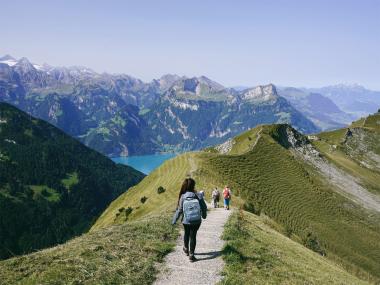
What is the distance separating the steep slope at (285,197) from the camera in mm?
73812

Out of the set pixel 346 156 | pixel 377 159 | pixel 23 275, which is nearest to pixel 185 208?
pixel 23 275

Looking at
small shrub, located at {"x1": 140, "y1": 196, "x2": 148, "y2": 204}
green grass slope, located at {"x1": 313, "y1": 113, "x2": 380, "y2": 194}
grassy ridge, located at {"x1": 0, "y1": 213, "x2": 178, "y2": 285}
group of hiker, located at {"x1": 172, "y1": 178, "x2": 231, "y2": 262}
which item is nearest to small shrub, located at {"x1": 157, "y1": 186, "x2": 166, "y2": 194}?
small shrub, located at {"x1": 140, "y1": 196, "x2": 148, "y2": 204}

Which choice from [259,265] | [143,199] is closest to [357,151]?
[143,199]

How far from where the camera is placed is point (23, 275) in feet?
61.4

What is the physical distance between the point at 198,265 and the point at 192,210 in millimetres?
3039

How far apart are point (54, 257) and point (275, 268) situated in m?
11.7

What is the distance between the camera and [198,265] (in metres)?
22.5

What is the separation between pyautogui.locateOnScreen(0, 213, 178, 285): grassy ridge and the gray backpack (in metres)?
3.12

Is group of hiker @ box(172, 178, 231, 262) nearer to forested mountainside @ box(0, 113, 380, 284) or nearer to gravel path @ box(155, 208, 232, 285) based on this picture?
gravel path @ box(155, 208, 232, 285)

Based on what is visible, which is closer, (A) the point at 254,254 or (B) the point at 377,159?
(A) the point at 254,254

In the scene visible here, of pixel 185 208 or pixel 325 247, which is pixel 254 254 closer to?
pixel 185 208

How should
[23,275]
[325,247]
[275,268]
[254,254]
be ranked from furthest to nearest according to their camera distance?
[325,247] → [254,254] → [275,268] → [23,275]

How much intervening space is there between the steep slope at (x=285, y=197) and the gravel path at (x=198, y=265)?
113 ft

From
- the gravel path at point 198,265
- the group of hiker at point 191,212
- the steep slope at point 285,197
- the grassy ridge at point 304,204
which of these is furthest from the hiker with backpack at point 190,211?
the grassy ridge at point 304,204
